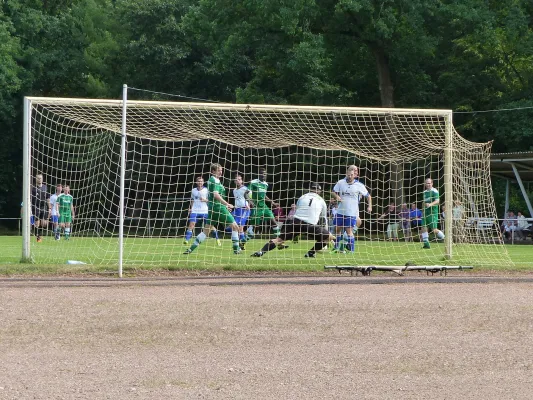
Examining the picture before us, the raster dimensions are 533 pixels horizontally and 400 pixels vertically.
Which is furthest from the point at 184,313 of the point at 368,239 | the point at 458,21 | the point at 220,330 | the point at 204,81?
Answer: the point at 204,81

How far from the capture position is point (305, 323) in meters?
10.0

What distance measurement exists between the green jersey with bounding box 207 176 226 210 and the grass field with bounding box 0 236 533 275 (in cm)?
97

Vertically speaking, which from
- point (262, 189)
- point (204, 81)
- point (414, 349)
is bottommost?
point (414, 349)

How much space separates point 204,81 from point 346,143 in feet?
90.6

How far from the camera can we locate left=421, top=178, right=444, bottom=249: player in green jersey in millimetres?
21625

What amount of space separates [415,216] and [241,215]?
4.63 metres

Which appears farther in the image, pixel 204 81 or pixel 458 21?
pixel 204 81

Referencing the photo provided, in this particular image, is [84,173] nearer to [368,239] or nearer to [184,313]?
[368,239]

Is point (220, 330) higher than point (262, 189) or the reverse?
the reverse

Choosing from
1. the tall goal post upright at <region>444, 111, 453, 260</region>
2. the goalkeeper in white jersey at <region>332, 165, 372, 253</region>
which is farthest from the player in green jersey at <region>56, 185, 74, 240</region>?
the tall goal post upright at <region>444, 111, 453, 260</region>

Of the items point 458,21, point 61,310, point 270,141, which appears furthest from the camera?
point 458,21

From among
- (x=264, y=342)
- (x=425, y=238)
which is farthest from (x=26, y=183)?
(x=425, y=238)

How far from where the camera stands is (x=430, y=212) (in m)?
22.0

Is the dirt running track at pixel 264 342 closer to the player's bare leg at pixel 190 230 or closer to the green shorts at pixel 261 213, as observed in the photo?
the green shorts at pixel 261 213
